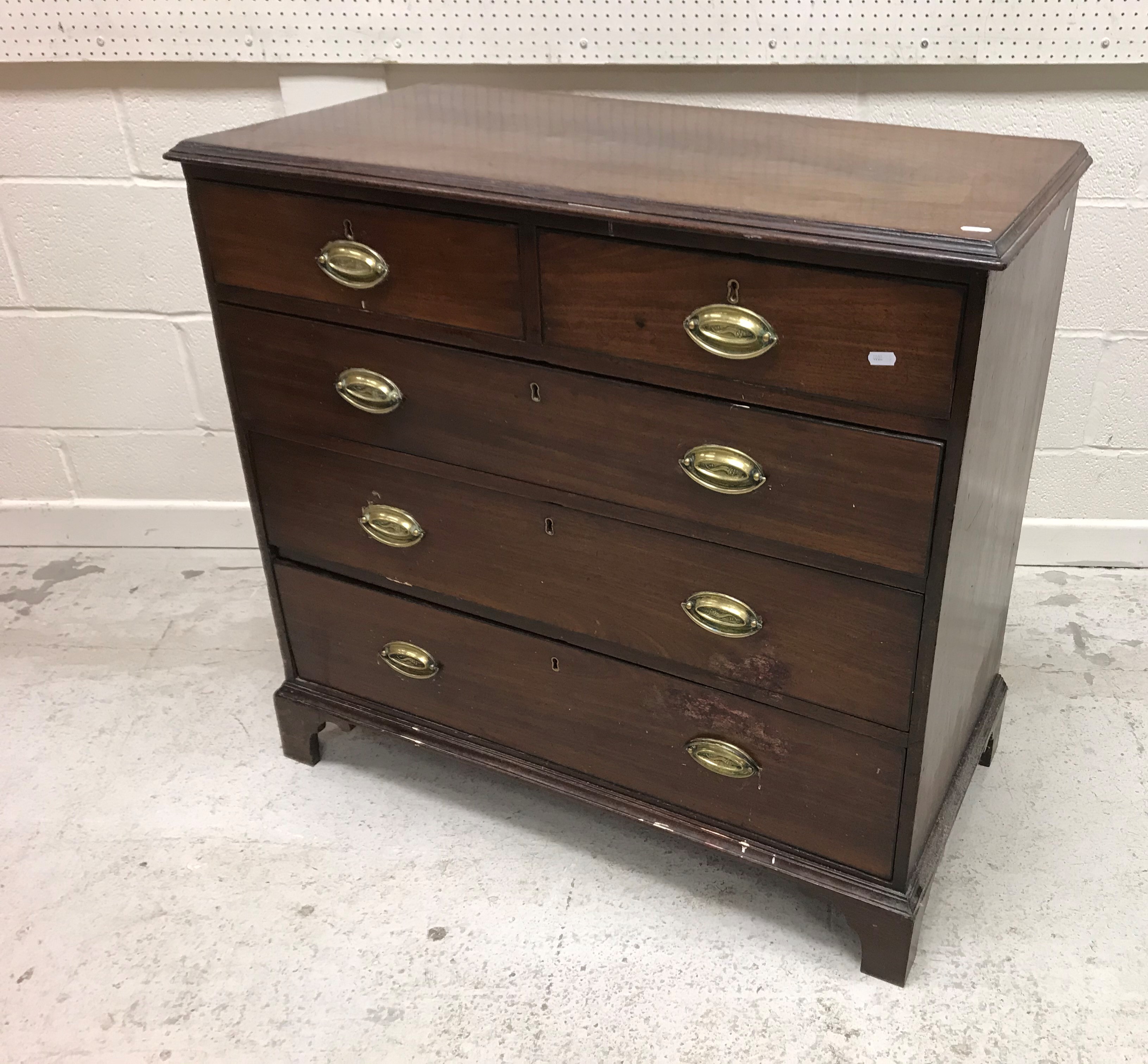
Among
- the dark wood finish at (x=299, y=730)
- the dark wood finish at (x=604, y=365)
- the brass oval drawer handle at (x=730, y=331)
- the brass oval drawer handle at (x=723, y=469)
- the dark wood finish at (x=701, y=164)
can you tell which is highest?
the dark wood finish at (x=701, y=164)

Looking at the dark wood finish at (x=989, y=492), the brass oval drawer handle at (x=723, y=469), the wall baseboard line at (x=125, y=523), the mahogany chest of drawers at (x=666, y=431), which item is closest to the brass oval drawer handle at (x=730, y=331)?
the mahogany chest of drawers at (x=666, y=431)

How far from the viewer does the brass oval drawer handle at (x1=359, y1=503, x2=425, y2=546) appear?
1.69 m

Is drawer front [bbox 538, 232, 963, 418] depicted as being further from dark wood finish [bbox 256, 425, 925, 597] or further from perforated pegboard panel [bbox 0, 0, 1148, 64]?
perforated pegboard panel [bbox 0, 0, 1148, 64]

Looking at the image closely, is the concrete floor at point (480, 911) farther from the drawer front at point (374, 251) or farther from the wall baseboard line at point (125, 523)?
the drawer front at point (374, 251)

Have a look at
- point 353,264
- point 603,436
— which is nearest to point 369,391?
point 353,264

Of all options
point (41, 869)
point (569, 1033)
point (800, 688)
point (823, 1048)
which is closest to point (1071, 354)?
point (800, 688)

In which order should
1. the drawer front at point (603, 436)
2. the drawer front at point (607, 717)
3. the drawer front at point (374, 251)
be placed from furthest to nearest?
the drawer front at point (607, 717), the drawer front at point (374, 251), the drawer front at point (603, 436)

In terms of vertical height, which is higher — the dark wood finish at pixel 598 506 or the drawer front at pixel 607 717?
the dark wood finish at pixel 598 506

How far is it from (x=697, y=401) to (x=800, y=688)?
0.41 meters

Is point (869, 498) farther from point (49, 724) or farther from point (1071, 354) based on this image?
point (49, 724)

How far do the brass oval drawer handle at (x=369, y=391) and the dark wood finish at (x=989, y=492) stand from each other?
2.47 feet

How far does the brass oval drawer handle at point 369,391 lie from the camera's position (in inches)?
62.0

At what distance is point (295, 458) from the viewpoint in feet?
5.73

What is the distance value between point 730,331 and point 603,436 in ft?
0.78
